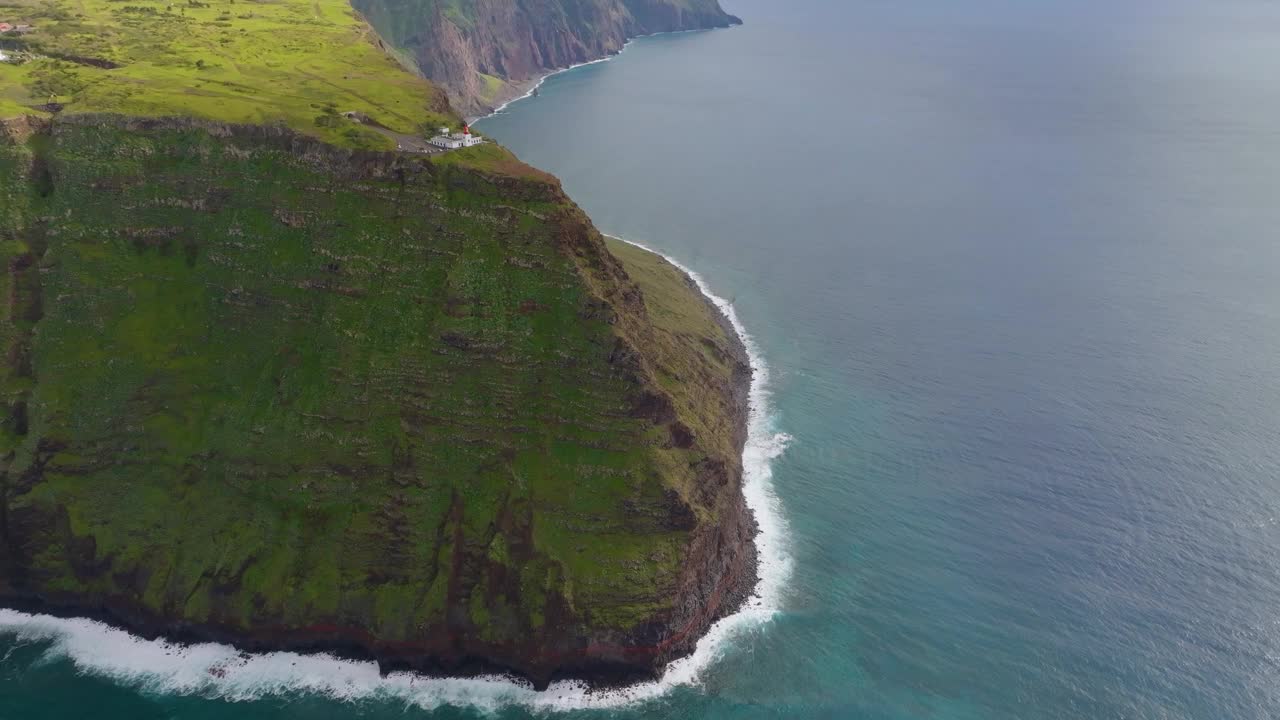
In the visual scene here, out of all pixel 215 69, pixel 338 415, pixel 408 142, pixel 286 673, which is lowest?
pixel 286 673

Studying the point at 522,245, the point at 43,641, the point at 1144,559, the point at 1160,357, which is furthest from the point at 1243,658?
the point at 43,641

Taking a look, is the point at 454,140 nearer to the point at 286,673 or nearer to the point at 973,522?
the point at 286,673

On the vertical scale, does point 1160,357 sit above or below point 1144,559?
above

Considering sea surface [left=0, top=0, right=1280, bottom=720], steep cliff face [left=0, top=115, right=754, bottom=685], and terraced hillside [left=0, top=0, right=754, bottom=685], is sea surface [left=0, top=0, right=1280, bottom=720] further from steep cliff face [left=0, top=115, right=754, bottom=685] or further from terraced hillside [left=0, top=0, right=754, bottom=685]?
steep cliff face [left=0, top=115, right=754, bottom=685]

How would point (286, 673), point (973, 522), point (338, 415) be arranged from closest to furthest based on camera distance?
1. point (286, 673)
2. point (338, 415)
3. point (973, 522)

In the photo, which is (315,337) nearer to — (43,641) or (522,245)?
(522,245)

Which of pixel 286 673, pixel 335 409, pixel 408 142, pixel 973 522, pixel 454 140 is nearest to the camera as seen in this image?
pixel 286 673

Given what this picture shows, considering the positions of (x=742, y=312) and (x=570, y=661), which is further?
(x=742, y=312)

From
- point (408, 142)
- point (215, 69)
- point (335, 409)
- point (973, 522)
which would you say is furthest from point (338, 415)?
point (973, 522)

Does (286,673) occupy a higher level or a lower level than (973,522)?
lower
